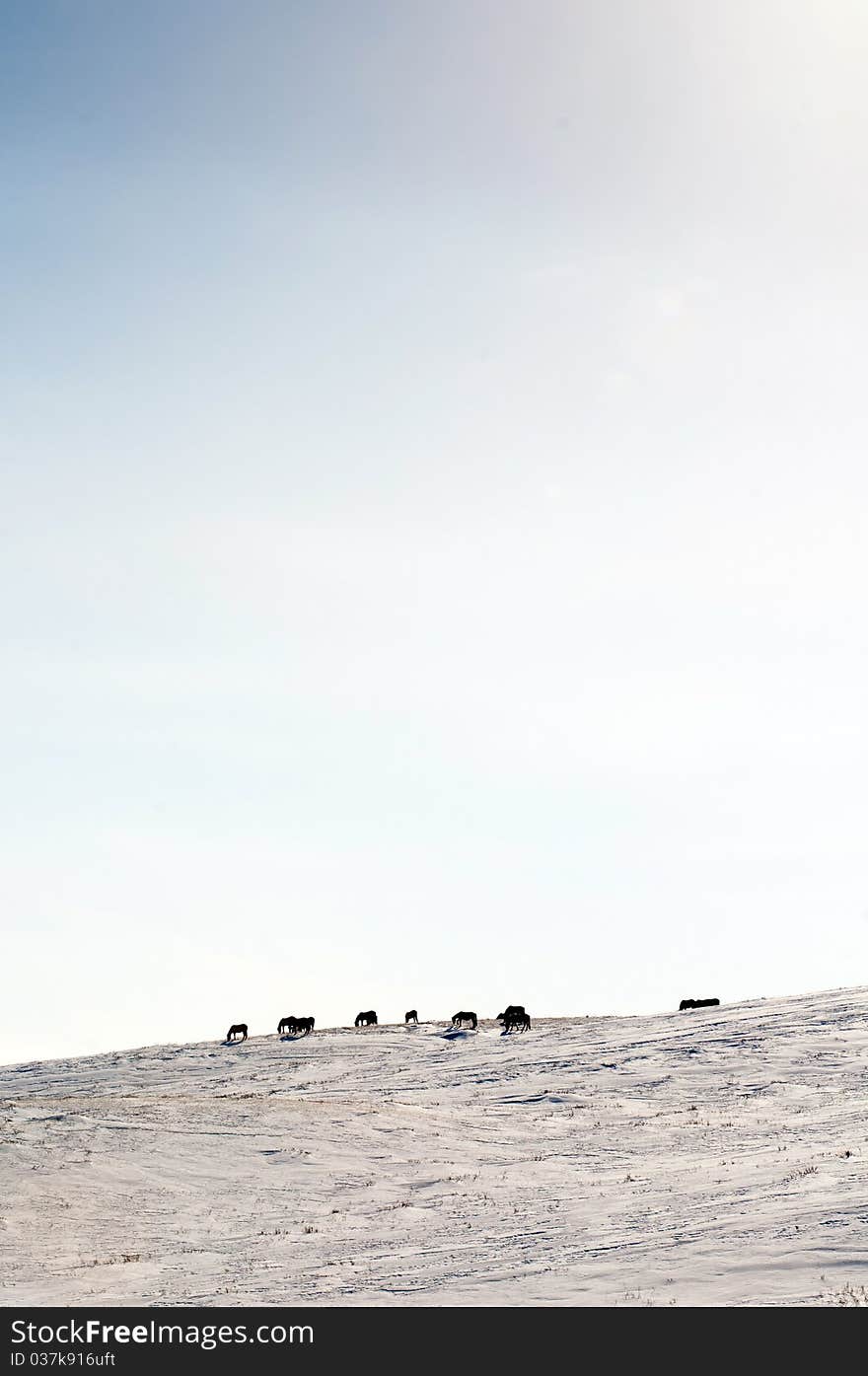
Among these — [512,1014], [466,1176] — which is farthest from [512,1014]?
[466,1176]

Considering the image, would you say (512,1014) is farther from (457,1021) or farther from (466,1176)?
(466,1176)

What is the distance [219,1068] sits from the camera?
56500 mm

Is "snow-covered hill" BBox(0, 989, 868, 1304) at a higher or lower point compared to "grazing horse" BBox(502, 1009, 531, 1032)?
lower

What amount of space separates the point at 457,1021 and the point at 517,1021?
4.65m

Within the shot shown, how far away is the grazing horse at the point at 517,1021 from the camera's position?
65.0m

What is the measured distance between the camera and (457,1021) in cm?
6894

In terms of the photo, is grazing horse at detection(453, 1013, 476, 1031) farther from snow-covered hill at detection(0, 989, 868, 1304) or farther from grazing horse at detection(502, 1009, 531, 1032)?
snow-covered hill at detection(0, 989, 868, 1304)

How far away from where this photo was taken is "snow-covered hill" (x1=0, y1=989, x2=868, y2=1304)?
18.7 meters

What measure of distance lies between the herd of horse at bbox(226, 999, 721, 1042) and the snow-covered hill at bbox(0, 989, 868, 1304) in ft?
25.5

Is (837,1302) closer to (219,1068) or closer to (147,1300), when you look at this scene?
(147,1300)

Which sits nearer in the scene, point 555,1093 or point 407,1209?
point 407,1209

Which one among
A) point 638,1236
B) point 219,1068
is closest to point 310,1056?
point 219,1068

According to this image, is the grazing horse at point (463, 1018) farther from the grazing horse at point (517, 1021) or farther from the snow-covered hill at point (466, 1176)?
the snow-covered hill at point (466, 1176)
